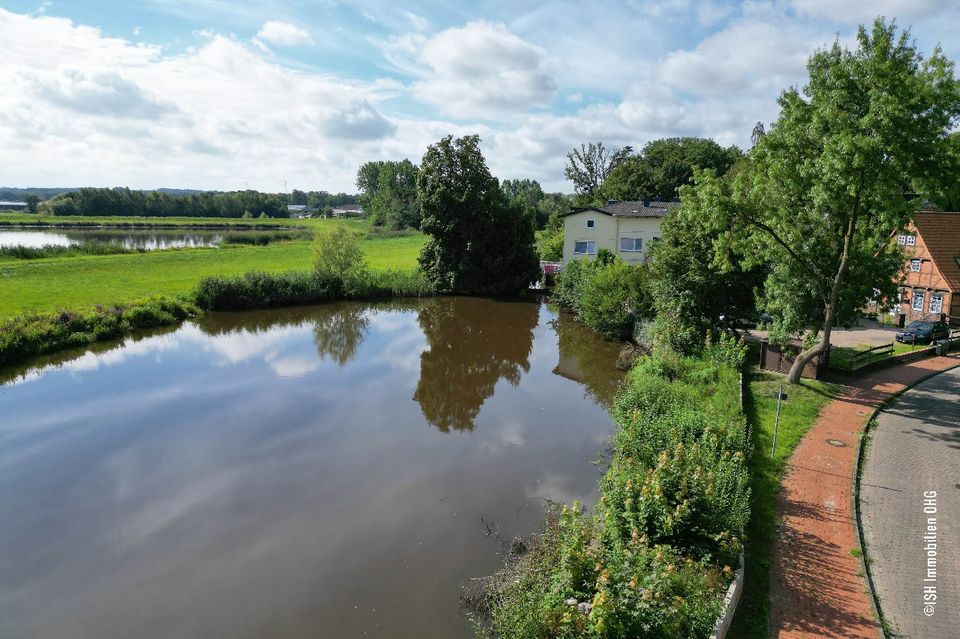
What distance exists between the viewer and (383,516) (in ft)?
41.6

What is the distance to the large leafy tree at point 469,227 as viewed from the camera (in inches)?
1639

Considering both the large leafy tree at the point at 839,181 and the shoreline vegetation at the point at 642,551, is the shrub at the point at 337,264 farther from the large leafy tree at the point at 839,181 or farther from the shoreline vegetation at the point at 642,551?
the shoreline vegetation at the point at 642,551

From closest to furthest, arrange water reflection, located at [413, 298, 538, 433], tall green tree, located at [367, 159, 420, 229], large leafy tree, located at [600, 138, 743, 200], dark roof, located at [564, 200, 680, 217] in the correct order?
water reflection, located at [413, 298, 538, 433] < dark roof, located at [564, 200, 680, 217] < large leafy tree, located at [600, 138, 743, 200] < tall green tree, located at [367, 159, 420, 229]

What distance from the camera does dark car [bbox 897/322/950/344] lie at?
25734mm

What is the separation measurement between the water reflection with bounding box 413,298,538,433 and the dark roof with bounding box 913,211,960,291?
22659 mm

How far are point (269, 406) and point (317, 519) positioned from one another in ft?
26.3

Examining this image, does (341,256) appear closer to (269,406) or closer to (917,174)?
(269,406)

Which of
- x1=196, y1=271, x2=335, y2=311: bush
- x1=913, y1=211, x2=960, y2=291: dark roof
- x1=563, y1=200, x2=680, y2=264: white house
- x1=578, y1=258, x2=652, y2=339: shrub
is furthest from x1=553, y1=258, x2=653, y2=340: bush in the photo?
x1=196, y1=271, x2=335, y2=311: bush

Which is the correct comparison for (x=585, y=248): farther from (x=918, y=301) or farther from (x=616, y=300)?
(x=918, y=301)

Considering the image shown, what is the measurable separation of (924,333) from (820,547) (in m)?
21.5

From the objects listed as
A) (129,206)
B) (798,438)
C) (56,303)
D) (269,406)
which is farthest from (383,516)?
(129,206)

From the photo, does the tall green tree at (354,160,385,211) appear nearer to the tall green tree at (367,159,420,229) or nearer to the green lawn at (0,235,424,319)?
the tall green tree at (367,159,420,229)

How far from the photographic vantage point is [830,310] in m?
17.6

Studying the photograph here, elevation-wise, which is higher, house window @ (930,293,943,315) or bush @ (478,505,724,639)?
house window @ (930,293,943,315)
